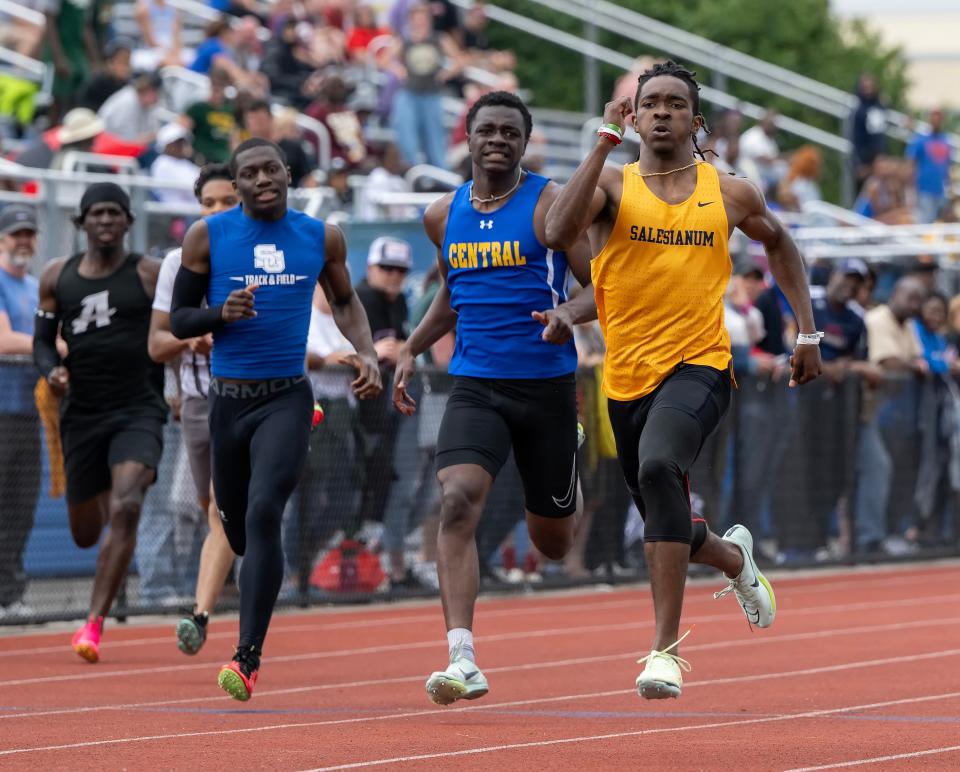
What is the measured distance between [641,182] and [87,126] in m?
9.90

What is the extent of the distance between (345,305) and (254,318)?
1.70 feet

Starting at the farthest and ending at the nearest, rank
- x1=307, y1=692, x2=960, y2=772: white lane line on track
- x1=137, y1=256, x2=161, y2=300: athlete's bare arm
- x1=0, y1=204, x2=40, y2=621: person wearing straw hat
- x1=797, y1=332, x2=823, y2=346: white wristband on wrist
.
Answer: x1=0, y1=204, x2=40, y2=621: person wearing straw hat < x1=137, y1=256, x2=161, y2=300: athlete's bare arm < x1=797, y1=332, x2=823, y2=346: white wristband on wrist < x1=307, y1=692, x2=960, y2=772: white lane line on track

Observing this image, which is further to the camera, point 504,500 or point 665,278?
point 504,500

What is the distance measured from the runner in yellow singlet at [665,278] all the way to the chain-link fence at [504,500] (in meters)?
5.36

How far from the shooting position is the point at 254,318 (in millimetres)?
9312

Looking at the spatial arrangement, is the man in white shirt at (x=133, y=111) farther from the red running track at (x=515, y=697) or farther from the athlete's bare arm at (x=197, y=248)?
the athlete's bare arm at (x=197, y=248)

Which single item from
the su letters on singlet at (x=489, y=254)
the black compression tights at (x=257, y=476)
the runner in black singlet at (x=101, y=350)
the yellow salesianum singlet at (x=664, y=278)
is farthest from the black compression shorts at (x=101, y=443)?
the yellow salesianum singlet at (x=664, y=278)

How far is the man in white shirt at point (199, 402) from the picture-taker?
10.3 metres

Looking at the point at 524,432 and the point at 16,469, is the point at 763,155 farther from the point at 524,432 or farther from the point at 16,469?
the point at 524,432

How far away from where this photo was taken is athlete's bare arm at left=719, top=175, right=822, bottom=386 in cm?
821

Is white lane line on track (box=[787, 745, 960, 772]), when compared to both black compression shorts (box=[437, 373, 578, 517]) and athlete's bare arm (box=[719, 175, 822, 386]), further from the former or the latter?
black compression shorts (box=[437, 373, 578, 517])

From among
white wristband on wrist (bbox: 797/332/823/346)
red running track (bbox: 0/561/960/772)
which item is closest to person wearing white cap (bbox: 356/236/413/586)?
red running track (bbox: 0/561/960/772)

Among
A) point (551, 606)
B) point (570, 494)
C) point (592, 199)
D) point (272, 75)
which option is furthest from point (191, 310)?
point (272, 75)

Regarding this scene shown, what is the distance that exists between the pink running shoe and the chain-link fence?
1851 millimetres
